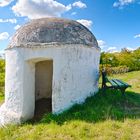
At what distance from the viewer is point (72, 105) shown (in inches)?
341

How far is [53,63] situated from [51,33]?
1.03m

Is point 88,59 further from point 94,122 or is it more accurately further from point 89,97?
point 94,122

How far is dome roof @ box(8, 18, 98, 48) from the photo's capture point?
28.5 feet

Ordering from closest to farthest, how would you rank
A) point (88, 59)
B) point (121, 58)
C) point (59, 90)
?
1. point (59, 90)
2. point (88, 59)
3. point (121, 58)

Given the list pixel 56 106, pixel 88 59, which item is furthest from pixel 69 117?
pixel 88 59

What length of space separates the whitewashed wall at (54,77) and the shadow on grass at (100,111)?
310 mm

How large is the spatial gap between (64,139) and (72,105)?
6.62 ft

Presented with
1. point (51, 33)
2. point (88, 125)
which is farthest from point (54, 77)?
point (88, 125)

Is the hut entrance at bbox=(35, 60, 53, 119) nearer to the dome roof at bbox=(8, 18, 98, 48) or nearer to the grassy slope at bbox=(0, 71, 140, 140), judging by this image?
the dome roof at bbox=(8, 18, 98, 48)

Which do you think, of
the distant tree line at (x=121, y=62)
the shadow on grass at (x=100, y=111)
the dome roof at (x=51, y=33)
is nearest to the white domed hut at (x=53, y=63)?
the dome roof at (x=51, y=33)

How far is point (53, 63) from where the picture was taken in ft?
28.0

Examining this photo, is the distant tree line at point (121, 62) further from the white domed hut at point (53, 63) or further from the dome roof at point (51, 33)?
the white domed hut at point (53, 63)

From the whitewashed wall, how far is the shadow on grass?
310 millimetres

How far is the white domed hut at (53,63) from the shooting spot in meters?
8.49
